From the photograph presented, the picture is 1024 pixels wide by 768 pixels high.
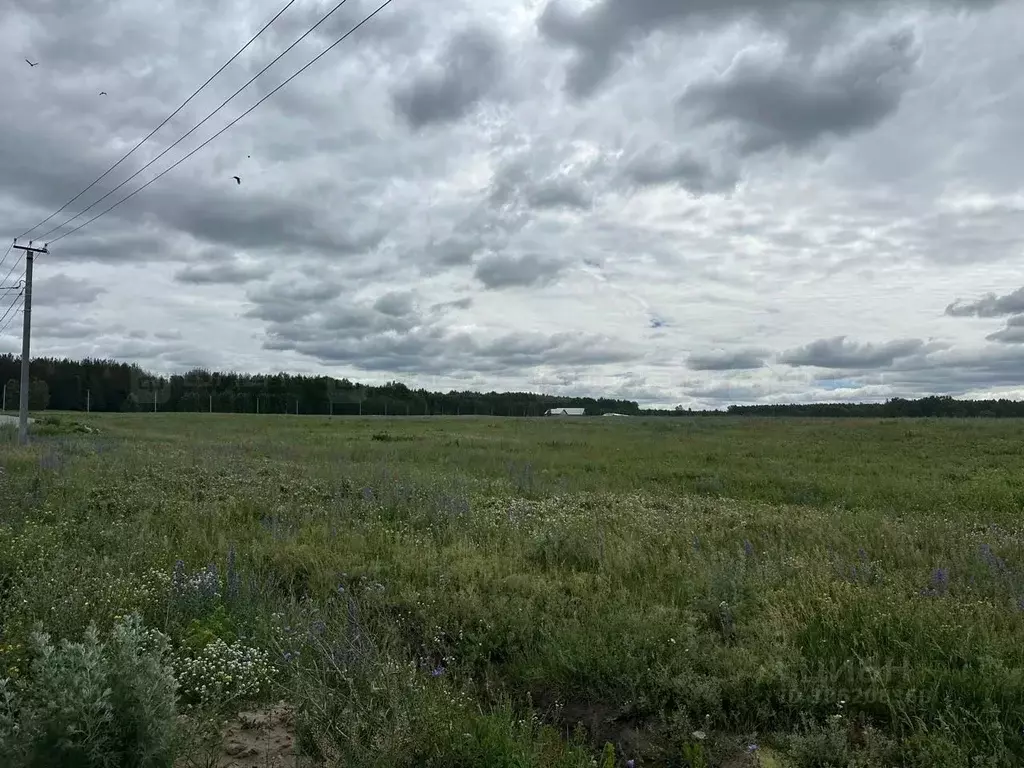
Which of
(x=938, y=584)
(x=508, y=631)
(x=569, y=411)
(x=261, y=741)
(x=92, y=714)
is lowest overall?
(x=261, y=741)

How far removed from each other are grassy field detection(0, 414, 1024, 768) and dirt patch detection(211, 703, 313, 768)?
0.14 feet

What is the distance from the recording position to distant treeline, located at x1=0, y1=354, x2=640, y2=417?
116 meters

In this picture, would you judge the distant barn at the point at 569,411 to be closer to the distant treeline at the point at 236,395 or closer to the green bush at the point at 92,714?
the distant treeline at the point at 236,395

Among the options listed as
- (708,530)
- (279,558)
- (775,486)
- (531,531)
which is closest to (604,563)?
(531,531)

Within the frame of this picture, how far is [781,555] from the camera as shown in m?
8.02

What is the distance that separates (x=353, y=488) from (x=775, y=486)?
11.5m

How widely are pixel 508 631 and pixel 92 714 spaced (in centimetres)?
342

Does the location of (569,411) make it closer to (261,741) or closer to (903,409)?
(903,409)

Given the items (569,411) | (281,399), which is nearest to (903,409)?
(569,411)

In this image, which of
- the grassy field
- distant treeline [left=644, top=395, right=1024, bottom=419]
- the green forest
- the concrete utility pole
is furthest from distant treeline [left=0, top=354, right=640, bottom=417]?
the grassy field

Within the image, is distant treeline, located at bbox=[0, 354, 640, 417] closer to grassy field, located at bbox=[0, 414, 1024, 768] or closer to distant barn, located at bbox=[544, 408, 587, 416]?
distant barn, located at bbox=[544, 408, 587, 416]

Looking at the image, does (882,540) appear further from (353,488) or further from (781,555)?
(353,488)

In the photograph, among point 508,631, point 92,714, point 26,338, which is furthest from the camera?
point 26,338

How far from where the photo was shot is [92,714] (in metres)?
3.00
